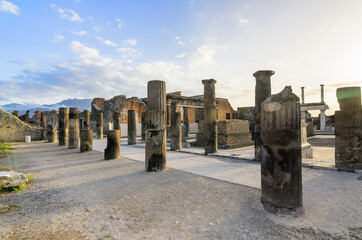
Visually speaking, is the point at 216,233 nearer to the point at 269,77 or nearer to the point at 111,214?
the point at 111,214

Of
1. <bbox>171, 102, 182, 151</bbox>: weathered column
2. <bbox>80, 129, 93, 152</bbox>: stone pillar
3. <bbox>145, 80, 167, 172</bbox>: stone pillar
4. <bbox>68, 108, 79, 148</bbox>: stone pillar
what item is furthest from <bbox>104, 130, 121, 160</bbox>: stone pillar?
<bbox>68, 108, 79, 148</bbox>: stone pillar

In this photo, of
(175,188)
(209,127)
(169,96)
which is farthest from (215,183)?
(169,96)

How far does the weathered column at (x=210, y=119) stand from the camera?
28.0ft

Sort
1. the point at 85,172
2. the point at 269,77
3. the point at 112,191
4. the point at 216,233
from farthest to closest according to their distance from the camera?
the point at 269,77 → the point at 85,172 → the point at 112,191 → the point at 216,233

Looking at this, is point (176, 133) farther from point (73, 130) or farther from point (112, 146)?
point (73, 130)

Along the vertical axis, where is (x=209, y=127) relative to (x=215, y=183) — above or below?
above

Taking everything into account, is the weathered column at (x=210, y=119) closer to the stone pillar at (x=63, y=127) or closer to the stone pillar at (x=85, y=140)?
the stone pillar at (x=85, y=140)

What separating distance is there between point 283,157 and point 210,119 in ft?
18.9

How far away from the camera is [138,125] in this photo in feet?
80.2

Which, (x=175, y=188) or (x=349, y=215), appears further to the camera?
(x=175, y=188)

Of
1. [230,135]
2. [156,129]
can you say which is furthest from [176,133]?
[156,129]

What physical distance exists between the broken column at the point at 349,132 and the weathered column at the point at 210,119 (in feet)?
13.9

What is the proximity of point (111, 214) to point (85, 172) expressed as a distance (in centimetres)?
322

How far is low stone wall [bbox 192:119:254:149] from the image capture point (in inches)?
439
